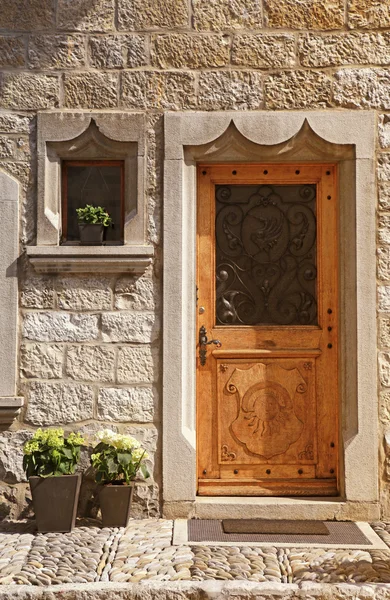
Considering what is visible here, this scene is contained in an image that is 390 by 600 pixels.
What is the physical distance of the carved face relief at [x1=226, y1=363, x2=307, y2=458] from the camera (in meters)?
5.17

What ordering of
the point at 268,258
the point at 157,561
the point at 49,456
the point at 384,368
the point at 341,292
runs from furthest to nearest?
the point at 268,258, the point at 341,292, the point at 384,368, the point at 49,456, the point at 157,561

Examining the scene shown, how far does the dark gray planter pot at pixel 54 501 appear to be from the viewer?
4590mm

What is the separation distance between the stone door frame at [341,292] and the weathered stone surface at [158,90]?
0.11 metres

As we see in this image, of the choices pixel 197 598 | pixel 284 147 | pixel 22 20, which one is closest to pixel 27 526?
pixel 197 598

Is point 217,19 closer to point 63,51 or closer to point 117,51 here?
point 117,51

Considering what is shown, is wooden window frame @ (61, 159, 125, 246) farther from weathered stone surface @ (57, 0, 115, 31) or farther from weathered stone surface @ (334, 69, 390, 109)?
weathered stone surface @ (334, 69, 390, 109)

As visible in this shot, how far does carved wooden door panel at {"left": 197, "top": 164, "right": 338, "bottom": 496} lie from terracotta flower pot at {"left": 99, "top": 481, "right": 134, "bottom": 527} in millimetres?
661

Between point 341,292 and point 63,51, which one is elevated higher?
point 63,51

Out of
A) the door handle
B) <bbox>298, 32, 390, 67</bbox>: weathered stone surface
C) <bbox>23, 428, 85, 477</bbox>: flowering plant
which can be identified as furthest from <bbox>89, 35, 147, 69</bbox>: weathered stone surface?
<bbox>23, 428, 85, 477</bbox>: flowering plant

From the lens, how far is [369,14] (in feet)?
16.5

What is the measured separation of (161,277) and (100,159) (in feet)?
3.09

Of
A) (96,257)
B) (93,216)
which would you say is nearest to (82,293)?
(96,257)

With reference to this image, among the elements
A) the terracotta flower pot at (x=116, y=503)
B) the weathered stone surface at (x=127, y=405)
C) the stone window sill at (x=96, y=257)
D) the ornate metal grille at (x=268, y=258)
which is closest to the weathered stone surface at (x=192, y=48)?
the ornate metal grille at (x=268, y=258)

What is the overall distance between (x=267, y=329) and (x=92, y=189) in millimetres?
1573
